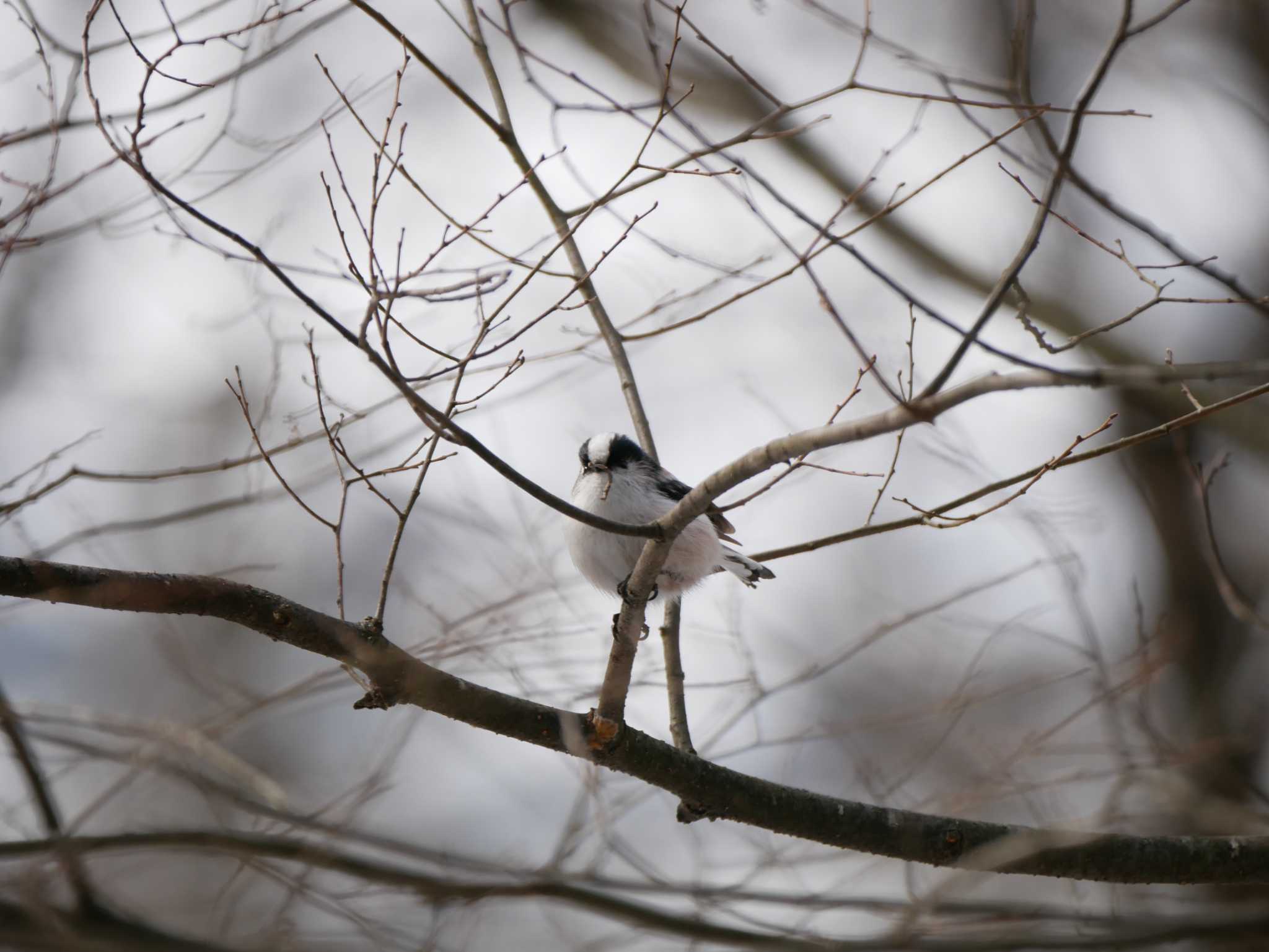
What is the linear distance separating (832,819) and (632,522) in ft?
6.34

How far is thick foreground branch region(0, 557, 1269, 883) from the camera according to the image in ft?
10.2

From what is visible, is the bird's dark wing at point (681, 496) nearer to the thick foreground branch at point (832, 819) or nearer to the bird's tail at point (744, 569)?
the bird's tail at point (744, 569)

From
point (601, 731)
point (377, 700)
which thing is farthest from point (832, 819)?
point (377, 700)

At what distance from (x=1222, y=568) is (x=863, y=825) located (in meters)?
2.01

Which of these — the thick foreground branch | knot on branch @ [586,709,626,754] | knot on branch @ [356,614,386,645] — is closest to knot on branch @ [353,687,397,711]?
the thick foreground branch

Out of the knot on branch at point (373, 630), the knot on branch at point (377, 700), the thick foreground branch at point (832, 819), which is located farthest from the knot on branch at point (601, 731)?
the knot on branch at point (373, 630)

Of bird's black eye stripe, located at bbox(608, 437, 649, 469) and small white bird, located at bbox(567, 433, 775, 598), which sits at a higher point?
bird's black eye stripe, located at bbox(608, 437, 649, 469)

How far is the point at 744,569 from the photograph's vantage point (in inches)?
212

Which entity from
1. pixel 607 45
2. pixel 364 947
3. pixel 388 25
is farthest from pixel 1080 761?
pixel 607 45

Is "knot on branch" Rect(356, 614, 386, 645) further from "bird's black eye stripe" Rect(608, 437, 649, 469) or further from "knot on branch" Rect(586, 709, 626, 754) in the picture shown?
"bird's black eye stripe" Rect(608, 437, 649, 469)

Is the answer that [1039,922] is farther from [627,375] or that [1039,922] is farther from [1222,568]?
Result: [627,375]

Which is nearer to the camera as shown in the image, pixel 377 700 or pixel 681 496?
pixel 377 700

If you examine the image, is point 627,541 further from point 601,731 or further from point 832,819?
point 832,819

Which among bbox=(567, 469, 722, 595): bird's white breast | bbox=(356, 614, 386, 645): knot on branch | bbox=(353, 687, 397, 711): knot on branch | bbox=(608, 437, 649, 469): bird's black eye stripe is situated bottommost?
bbox=(353, 687, 397, 711): knot on branch
